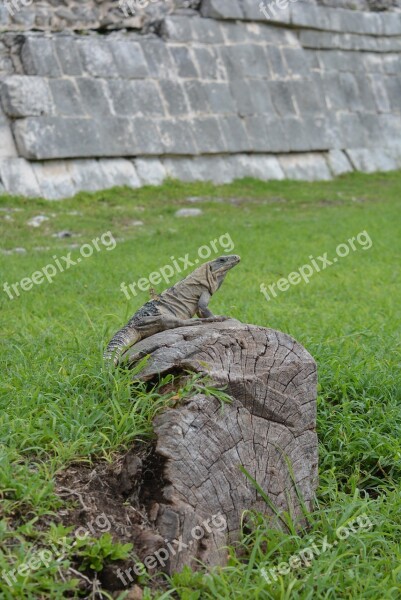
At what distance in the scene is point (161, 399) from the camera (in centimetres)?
397

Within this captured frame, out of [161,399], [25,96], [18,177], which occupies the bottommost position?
[161,399]

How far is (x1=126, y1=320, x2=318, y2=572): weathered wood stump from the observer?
12.1 feet

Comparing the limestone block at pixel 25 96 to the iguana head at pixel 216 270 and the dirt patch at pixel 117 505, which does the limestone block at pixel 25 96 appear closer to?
the iguana head at pixel 216 270

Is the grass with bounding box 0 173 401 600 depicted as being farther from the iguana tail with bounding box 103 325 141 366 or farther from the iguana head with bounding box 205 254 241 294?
the iguana head with bounding box 205 254 241 294

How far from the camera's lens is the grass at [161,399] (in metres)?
3.46

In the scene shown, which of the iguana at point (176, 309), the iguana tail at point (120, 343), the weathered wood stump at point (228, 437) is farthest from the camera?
the iguana at point (176, 309)

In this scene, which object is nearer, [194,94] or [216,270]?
[216,270]

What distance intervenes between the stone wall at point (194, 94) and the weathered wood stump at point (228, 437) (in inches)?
331

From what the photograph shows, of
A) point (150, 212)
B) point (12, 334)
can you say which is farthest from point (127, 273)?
point (150, 212)

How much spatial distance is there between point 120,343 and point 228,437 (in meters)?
0.82

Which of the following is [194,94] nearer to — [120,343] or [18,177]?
[18,177]

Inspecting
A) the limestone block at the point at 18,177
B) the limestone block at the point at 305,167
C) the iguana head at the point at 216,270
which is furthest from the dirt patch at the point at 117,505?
the limestone block at the point at 305,167

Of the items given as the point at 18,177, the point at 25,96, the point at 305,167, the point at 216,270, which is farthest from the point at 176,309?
the point at 305,167

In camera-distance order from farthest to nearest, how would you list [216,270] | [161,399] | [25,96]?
[25,96], [216,270], [161,399]
